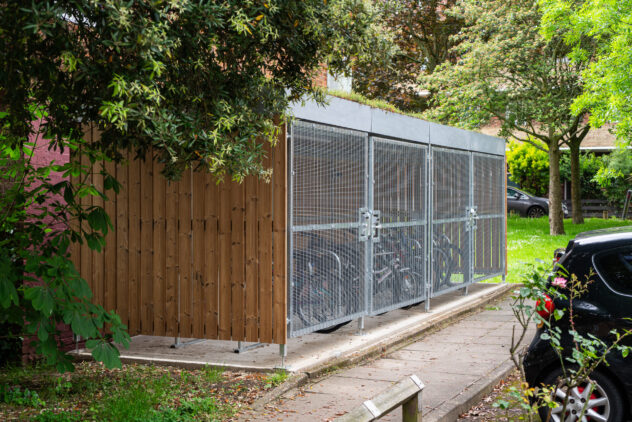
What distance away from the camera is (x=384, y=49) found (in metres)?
6.66

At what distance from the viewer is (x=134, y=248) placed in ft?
27.2

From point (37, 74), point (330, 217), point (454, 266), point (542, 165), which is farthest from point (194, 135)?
point (542, 165)

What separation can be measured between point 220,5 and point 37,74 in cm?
137

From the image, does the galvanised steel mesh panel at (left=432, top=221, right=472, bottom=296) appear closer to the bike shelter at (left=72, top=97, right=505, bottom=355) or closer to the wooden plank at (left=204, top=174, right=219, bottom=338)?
the bike shelter at (left=72, top=97, right=505, bottom=355)

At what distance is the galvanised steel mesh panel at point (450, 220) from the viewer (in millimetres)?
11258

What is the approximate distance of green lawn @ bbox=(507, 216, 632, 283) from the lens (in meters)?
17.7

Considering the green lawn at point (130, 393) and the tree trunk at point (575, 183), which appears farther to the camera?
the tree trunk at point (575, 183)

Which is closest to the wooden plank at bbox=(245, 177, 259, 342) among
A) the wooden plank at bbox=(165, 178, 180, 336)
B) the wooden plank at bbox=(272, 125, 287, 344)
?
the wooden plank at bbox=(272, 125, 287, 344)

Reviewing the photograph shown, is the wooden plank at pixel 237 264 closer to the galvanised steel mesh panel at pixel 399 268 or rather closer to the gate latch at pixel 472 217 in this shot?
the galvanised steel mesh panel at pixel 399 268

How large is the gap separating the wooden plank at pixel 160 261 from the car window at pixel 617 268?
460cm

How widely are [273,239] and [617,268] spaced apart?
3322 millimetres

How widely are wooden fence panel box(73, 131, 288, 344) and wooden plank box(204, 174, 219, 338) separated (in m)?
0.01

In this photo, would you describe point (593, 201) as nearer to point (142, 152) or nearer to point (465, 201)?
point (465, 201)

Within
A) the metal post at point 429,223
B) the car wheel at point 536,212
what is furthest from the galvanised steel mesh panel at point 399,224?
the car wheel at point 536,212
